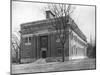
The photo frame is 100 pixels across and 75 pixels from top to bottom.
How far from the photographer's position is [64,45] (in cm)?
218

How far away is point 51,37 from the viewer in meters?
2.14

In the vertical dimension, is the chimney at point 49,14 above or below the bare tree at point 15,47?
above

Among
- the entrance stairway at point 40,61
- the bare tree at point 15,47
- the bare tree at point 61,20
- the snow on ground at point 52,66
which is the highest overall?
the bare tree at point 61,20

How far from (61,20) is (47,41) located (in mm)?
336

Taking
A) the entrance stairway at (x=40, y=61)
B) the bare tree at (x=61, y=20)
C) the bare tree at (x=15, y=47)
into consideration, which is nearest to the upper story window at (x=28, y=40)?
the bare tree at (x=15, y=47)

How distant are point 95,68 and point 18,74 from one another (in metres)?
1.06

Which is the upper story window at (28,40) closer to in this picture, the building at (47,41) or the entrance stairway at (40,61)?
the building at (47,41)

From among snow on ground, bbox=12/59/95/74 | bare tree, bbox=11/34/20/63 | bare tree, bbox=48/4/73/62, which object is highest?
bare tree, bbox=48/4/73/62

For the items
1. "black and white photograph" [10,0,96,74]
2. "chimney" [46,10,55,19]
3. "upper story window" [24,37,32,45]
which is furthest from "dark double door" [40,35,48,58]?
"chimney" [46,10,55,19]

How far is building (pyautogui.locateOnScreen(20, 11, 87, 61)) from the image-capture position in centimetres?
207

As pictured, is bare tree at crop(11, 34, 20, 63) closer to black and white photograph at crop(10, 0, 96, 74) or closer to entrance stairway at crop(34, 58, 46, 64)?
black and white photograph at crop(10, 0, 96, 74)

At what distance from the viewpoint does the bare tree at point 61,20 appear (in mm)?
2160

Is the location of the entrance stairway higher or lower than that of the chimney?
lower

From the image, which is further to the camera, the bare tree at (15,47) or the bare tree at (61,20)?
the bare tree at (61,20)
